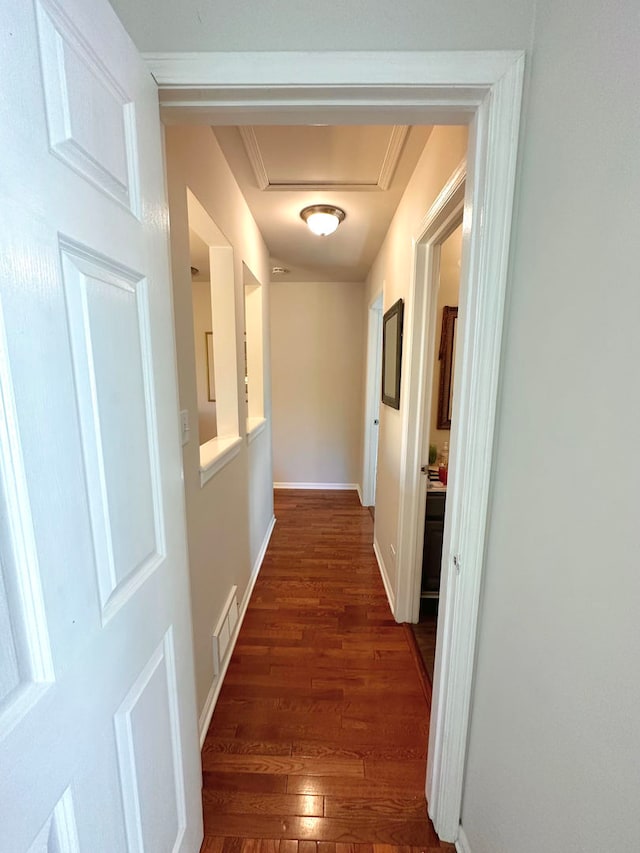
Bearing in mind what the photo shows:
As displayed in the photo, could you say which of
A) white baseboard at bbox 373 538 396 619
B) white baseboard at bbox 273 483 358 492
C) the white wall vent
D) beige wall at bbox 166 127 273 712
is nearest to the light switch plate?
beige wall at bbox 166 127 273 712

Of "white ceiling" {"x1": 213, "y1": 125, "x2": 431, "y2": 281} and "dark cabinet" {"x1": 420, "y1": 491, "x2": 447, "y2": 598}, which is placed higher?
"white ceiling" {"x1": 213, "y1": 125, "x2": 431, "y2": 281}

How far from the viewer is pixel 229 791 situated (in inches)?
48.0

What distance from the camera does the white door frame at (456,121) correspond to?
0.76 metres

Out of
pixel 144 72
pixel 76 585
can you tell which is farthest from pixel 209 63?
pixel 76 585

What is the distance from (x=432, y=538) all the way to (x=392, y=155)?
2.02m

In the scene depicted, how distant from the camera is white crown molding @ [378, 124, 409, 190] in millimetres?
1480

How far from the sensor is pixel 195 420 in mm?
1368

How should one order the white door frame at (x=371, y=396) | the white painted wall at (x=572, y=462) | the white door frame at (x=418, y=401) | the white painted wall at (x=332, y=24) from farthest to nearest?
1. the white door frame at (x=371, y=396)
2. the white door frame at (x=418, y=401)
3. the white painted wall at (x=332, y=24)
4. the white painted wall at (x=572, y=462)

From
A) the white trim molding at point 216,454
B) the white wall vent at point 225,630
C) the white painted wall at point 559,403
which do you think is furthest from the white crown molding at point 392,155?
the white wall vent at point 225,630

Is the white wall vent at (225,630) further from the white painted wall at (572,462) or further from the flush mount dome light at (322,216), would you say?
the flush mount dome light at (322,216)

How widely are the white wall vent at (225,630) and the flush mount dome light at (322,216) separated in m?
2.28

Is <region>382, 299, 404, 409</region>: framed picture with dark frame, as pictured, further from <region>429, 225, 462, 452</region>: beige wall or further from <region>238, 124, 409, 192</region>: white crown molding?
<region>238, 124, 409, 192</region>: white crown molding

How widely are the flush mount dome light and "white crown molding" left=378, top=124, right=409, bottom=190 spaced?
0.38 meters

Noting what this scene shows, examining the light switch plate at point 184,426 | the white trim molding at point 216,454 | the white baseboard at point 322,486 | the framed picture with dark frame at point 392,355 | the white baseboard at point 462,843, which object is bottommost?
the white baseboard at point 322,486
